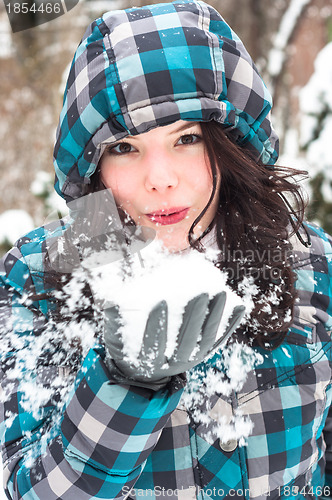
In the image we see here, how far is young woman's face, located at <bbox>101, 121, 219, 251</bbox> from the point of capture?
4.25 feet

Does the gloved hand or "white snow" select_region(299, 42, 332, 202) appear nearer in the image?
the gloved hand

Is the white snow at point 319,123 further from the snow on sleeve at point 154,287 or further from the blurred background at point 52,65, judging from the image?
the snow on sleeve at point 154,287

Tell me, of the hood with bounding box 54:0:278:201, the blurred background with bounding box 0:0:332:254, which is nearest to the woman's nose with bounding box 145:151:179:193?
the hood with bounding box 54:0:278:201

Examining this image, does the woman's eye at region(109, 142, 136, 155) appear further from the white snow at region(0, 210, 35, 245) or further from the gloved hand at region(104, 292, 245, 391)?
the white snow at region(0, 210, 35, 245)

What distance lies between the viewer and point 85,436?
111 cm

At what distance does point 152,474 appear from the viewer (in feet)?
4.36

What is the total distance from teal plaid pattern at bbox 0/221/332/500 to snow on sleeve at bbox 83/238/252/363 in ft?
0.52

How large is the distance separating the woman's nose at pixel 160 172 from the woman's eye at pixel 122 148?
0.23ft

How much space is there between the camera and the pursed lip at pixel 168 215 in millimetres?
1365

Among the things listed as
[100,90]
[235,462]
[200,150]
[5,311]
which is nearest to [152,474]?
[235,462]

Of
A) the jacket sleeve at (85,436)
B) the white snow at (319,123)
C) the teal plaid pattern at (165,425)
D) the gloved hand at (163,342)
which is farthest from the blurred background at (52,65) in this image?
the gloved hand at (163,342)

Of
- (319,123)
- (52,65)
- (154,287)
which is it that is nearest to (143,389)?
(154,287)

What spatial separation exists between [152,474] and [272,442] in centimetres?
41

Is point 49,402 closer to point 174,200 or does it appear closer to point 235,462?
point 235,462
